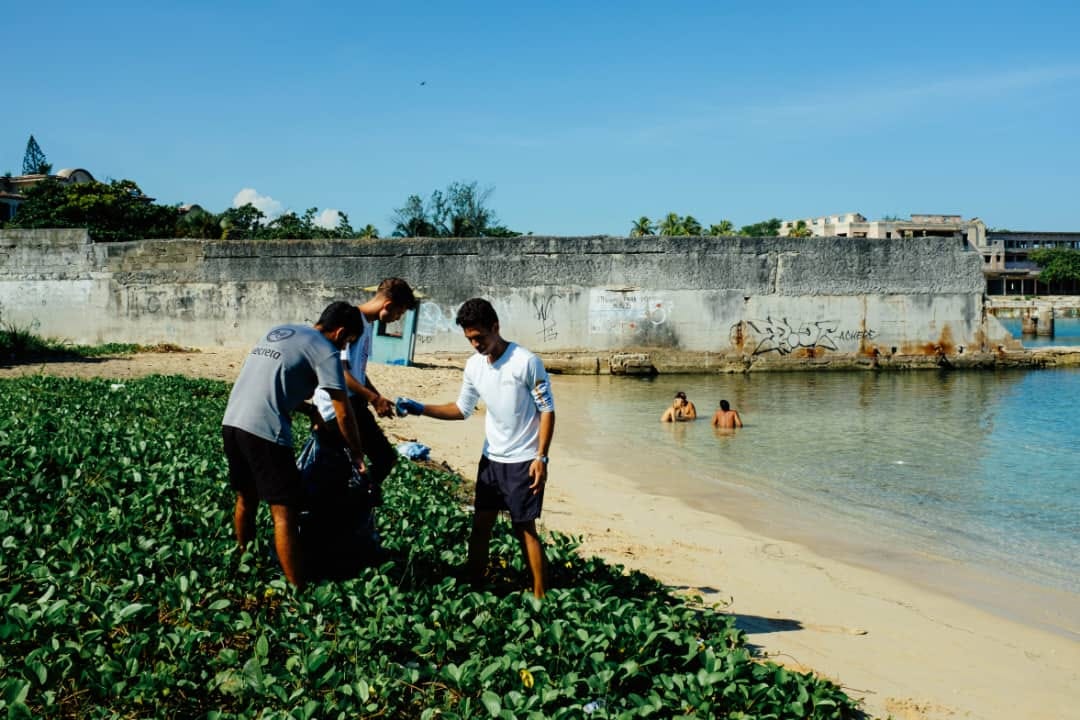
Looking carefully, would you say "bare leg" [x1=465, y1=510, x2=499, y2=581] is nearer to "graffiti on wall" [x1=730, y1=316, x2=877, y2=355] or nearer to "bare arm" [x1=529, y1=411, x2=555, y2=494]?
"bare arm" [x1=529, y1=411, x2=555, y2=494]

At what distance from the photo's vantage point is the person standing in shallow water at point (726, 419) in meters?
16.9

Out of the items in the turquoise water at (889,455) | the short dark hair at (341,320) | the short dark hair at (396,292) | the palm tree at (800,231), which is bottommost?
the turquoise water at (889,455)

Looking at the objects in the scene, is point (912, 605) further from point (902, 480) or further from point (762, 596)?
point (902, 480)

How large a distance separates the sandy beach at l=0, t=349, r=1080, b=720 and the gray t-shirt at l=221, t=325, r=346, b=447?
297cm

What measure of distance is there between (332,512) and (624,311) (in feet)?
74.3

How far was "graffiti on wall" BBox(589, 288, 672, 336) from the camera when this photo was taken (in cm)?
2720

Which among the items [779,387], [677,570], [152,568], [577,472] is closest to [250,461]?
[152,568]

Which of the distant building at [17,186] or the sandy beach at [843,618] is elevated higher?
the distant building at [17,186]

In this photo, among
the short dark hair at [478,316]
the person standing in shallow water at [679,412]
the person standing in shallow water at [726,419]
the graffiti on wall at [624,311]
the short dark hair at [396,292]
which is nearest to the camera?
the short dark hair at [478,316]

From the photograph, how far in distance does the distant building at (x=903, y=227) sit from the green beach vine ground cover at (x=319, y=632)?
83032mm

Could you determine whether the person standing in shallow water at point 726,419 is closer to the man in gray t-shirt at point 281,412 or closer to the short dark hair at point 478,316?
the short dark hair at point 478,316

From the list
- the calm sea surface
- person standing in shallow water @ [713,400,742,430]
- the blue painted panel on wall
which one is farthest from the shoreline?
the blue painted panel on wall

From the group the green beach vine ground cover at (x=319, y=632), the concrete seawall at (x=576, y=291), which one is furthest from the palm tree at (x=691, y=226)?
the green beach vine ground cover at (x=319, y=632)

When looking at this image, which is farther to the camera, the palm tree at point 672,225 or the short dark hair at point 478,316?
the palm tree at point 672,225
